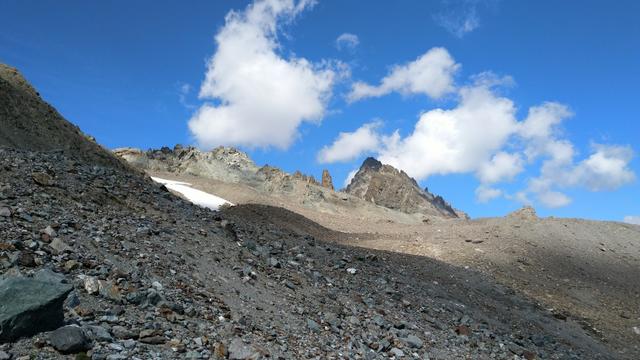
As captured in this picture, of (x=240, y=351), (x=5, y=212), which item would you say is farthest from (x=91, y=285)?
(x=5, y=212)

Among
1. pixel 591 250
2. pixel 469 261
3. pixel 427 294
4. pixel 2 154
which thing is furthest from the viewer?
pixel 591 250

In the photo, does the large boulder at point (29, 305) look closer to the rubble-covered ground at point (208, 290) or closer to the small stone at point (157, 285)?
the rubble-covered ground at point (208, 290)

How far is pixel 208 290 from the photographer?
371 inches

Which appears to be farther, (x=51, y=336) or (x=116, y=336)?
(x=116, y=336)

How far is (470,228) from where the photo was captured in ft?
94.2

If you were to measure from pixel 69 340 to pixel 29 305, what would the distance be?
26.9 inches

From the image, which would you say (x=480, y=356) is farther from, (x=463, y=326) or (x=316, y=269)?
(x=316, y=269)

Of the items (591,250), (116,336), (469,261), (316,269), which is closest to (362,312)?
(316,269)

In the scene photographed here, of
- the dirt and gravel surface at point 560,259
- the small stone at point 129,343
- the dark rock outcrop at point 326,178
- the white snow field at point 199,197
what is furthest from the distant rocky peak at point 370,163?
the small stone at point 129,343

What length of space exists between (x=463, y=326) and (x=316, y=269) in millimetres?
4142

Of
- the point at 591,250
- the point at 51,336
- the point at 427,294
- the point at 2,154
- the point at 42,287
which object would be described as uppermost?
the point at 591,250

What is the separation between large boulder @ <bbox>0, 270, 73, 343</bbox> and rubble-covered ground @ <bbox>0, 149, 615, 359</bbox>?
0.58 ft

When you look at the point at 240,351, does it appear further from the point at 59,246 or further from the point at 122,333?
the point at 59,246

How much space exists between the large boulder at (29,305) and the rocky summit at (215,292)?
1 cm
